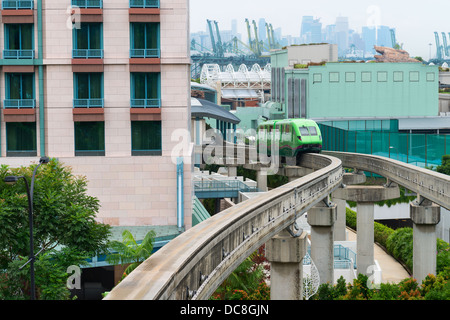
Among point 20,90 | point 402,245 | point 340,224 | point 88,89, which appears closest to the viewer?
point 20,90

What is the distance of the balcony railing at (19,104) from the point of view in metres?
43.3

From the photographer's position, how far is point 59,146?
43.8 m

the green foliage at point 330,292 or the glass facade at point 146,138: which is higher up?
the glass facade at point 146,138

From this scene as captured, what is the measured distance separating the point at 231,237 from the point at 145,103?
70.0 ft

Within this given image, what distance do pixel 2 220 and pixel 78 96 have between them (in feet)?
57.4

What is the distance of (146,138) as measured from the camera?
44.5 m

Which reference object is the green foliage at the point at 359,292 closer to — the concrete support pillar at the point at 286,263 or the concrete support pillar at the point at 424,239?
the concrete support pillar at the point at 286,263

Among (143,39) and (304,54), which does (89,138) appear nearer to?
(143,39)

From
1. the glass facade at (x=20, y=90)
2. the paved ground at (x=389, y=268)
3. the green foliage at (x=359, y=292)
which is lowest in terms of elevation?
the paved ground at (x=389, y=268)

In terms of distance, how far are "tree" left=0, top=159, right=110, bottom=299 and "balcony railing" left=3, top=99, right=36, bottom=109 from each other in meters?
12.9

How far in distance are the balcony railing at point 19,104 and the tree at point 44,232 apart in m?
12.9

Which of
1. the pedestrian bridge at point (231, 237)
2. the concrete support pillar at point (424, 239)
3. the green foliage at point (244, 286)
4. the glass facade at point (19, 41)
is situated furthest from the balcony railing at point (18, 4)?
the concrete support pillar at point (424, 239)

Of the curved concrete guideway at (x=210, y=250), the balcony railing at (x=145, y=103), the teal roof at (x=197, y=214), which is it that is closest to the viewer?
the curved concrete guideway at (x=210, y=250)

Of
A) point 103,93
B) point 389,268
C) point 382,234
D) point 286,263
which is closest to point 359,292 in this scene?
point 286,263
